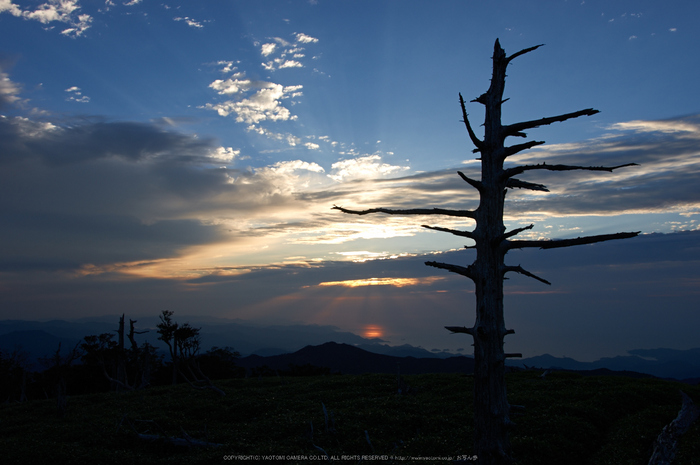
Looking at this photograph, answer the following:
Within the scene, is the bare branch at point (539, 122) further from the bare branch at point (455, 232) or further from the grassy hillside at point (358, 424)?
the grassy hillside at point (358, 424)

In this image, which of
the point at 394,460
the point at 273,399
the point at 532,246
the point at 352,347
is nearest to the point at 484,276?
the point at 532,246

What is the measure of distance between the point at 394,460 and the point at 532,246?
10.6 m

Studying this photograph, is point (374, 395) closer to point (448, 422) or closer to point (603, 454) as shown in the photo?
point (448, 422)

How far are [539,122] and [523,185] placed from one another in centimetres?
159

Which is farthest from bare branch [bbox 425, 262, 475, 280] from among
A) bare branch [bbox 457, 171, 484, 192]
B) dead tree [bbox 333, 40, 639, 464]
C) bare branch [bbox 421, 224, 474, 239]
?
bare branch [bbox 457, 171, 484, 192]

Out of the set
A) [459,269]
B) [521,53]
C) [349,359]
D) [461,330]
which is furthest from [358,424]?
[349,359]

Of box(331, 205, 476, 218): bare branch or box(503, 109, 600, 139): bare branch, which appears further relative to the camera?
box(331, 205, 476, 218): bare branch

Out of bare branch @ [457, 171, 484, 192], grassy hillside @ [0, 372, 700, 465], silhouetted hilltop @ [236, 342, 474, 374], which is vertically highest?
bare branch @ [457, 171, 484, 192]

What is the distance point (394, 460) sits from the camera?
48.4 feet

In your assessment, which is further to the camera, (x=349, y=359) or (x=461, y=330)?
(x=349, y=359)

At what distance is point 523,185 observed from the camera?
9.80 meters

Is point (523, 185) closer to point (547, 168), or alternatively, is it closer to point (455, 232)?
point (547, 168)

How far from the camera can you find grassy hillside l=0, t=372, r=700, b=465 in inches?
674

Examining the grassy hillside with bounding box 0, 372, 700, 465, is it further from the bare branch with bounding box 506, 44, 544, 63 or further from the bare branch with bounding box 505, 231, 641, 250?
the bare branch with bounding box 506, 44, 544, 63
